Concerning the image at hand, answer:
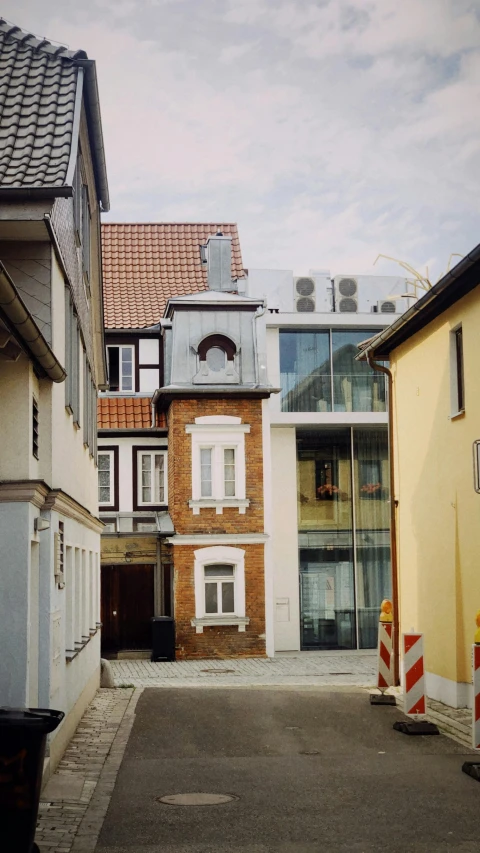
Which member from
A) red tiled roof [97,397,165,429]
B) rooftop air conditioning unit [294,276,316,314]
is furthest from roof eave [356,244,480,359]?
rooftop air conditioning unit [294,276,316,314]

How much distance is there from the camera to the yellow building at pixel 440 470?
16.0 m

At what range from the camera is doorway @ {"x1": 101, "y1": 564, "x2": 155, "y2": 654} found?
31859 millimetres

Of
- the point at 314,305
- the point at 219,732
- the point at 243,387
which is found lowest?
the point at 219,732

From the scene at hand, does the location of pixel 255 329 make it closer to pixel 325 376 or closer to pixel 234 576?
pixel 325 376

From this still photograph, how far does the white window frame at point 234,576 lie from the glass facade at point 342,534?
262cm

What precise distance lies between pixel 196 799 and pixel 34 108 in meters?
7.91

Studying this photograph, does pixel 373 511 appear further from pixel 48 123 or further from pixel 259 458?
pixel 48 123

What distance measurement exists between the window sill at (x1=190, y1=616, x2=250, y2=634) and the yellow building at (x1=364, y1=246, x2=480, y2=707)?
38.4 feet

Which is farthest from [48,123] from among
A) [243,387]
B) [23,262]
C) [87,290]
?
[243,387]

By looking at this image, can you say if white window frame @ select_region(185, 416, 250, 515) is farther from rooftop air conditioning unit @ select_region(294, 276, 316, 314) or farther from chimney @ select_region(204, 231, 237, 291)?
chimney @ select_region(204, 231, 237, 291)

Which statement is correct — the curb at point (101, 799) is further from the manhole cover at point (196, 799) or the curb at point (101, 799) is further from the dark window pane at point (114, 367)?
the dark window pane at point (114, 367)

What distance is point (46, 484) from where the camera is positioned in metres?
11.2

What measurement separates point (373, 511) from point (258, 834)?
25498 millimetres

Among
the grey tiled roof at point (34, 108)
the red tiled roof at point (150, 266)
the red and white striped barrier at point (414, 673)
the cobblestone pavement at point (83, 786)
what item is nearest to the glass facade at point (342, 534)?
the red tiled roof at point (150, 266)
